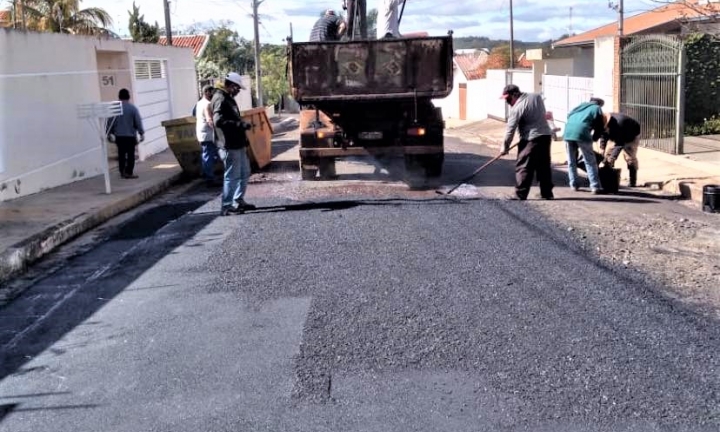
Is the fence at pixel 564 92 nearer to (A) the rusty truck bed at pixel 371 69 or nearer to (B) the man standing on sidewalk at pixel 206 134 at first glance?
(A) the rusty truck bed at pixel 371 69

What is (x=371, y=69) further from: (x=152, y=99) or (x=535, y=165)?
(x=152, y=99)

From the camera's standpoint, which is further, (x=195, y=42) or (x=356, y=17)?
(x=195, y=42)

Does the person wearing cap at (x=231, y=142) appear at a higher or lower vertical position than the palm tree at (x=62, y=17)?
lower

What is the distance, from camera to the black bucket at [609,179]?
11.0m

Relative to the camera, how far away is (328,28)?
1347 cm

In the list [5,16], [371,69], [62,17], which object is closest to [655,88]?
[371,69]

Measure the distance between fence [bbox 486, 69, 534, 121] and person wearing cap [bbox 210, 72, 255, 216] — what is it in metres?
18.9

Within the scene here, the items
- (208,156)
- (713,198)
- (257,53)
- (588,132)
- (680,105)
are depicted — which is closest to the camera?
(713,198)

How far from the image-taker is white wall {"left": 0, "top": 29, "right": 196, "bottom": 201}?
35.3ft

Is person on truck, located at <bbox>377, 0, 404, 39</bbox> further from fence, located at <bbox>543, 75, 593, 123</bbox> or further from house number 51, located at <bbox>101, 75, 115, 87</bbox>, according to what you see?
fence, located at <bbox>543, 75, 593, 123</bbox>

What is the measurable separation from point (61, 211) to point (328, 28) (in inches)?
227

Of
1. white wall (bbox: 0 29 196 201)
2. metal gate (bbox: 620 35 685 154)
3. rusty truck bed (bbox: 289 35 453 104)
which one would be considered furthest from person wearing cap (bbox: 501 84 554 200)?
white wall (bbox: 0 29 196 201)

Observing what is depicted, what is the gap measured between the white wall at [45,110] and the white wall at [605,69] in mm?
10875

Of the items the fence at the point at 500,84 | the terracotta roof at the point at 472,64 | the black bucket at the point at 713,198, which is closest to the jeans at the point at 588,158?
the black bucket at the point at 713,198
